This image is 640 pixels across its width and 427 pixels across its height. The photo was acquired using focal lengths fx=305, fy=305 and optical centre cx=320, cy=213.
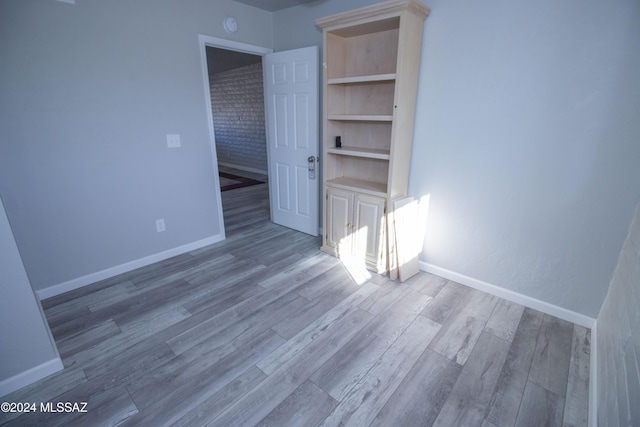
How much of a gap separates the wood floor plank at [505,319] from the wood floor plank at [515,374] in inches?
1.3

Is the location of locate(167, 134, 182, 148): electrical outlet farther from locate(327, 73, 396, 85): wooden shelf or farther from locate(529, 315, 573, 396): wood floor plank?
locate(529, 315, 573, 396): wood floor plank

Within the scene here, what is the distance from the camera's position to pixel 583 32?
182 centimetres

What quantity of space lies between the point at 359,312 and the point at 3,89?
2.90 m

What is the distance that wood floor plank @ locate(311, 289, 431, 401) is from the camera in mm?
1695

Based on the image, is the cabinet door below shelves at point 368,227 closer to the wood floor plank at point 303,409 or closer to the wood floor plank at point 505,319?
the wood floor plank at point 505,319

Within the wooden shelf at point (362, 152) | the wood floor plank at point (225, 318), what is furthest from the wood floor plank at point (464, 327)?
the wooden shelf at point (362, 152)

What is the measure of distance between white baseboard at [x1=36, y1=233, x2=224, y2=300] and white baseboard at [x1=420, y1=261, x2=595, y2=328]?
7.73ft

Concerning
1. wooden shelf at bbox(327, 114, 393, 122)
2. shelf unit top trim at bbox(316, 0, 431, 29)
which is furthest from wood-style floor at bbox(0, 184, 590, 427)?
shelf unit top trim at bbox(316, 0, 431, 29)

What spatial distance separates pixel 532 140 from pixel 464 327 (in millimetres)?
1376

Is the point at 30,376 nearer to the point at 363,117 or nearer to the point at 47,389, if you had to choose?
the point at 47,389

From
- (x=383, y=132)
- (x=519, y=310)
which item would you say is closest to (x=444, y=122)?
(x=383, y=132)

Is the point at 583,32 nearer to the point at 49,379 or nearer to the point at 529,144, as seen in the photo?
the point at 529,144

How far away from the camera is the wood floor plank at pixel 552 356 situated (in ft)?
5.56

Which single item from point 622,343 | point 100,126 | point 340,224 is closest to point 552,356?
point 622,343
